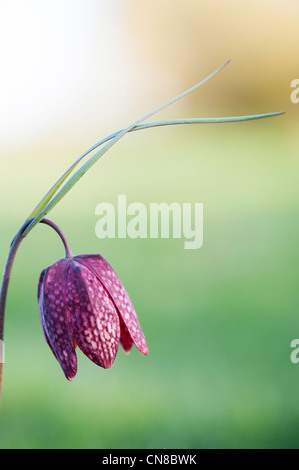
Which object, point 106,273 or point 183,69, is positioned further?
point 183,69

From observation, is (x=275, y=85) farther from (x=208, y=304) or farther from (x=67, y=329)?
(x=67, y=329)

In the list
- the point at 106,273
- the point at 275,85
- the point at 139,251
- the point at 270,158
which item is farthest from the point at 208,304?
the point at 275,85
